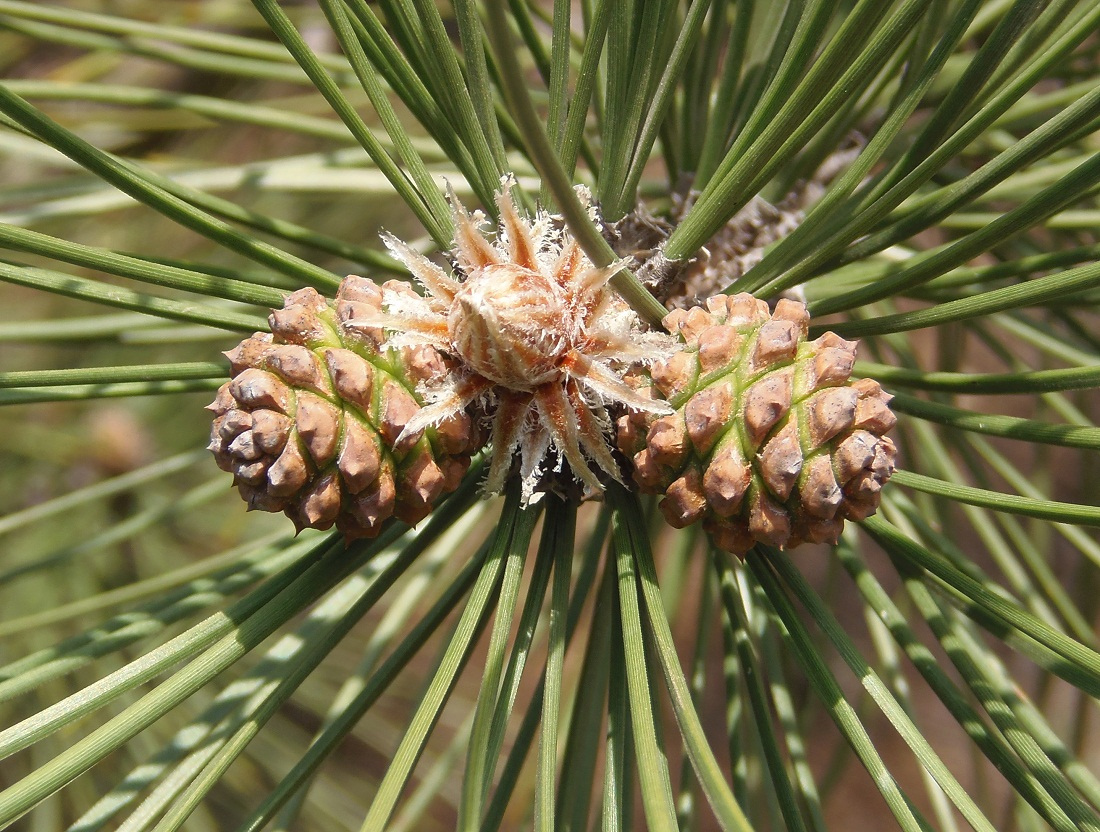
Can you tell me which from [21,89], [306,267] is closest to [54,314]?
[21,89]

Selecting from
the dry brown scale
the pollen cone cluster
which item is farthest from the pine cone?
the pollen cone cluster

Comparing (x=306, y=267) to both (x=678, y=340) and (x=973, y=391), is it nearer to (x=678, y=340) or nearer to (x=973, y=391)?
(x=678, y=340)

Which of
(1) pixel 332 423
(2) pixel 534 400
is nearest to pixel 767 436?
(2) pixel 534 400

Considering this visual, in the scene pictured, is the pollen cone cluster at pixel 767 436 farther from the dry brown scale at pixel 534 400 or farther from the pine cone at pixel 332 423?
the pine cone at pixel 332 423

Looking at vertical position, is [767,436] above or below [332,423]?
below

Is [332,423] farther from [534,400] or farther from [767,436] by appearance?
[767,436]
